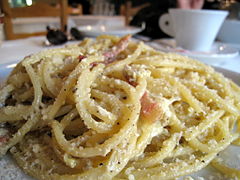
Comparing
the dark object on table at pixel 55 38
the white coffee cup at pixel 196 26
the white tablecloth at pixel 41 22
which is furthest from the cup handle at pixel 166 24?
the white tablecloth at pixel 41 22

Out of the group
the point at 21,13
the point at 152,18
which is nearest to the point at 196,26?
the point at 152,18

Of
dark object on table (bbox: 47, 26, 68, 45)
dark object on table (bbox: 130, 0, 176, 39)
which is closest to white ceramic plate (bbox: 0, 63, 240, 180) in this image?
dark object on table (bbox: 47, 26, 68, 45)

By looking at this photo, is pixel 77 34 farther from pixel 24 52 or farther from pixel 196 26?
pixel 196 26

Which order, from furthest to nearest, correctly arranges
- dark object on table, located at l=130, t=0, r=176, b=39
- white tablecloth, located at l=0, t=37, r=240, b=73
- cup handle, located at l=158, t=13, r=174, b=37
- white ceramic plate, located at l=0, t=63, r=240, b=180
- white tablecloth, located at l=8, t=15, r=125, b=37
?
white tablecloth, located at l=8, t=15, r=125, b=37
dark object on table, located at l=130, t=0, r=176, b=39
cup handle, located at l=158, t=13, r=174, b=37
white tablecloth, located at l=0, t=37, r=240, b=73
white ceramic plate, located at l=0, t=63, r=240, b=180

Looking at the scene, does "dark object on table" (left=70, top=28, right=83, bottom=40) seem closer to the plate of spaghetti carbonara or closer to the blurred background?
the blurred background

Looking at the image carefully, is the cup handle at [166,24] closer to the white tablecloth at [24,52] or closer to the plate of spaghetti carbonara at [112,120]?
the white tablecloth at [24,52]

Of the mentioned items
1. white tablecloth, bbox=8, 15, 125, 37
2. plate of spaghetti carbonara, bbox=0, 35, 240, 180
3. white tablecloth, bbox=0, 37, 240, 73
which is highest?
plate of spaghetti carbonara, bbox=0, 35, 240, 180

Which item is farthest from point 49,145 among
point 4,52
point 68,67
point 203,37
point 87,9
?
point 87,9
